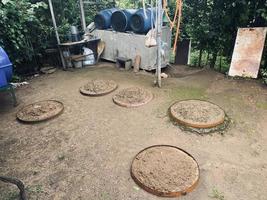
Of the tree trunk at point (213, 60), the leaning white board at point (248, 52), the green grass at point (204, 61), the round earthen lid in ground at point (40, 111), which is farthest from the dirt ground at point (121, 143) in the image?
the tree trunk at point (213, 60)

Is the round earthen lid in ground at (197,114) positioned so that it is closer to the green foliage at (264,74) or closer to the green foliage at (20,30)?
the green foliage at (264,74)

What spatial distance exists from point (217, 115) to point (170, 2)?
4351 millimetres

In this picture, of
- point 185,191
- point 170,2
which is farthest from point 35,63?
point 185,191

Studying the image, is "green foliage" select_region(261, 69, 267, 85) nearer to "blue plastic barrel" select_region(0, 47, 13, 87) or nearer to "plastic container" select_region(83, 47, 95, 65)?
"plastic container" select_region(83, 47, 95, 65)

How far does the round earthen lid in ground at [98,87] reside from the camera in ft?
16.1

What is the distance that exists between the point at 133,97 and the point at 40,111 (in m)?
1.91

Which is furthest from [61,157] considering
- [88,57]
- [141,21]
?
A: [88,57]

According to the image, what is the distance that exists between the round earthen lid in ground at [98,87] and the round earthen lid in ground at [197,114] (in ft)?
5.43

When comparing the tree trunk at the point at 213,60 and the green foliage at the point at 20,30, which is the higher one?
the green foliage at the point at 20,30

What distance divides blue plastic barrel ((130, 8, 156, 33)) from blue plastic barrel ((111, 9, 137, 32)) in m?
0.19

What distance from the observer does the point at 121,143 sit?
3.38 m

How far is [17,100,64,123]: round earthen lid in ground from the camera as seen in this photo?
4.04 metres

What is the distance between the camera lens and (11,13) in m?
5.21

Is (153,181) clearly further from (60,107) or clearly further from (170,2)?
(170,2)
